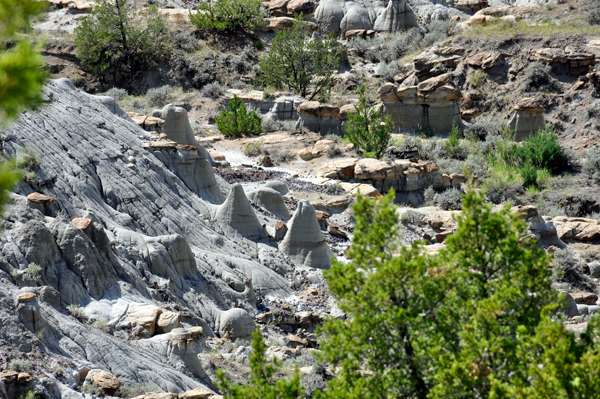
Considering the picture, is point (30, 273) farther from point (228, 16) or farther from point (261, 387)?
point (228, 16)

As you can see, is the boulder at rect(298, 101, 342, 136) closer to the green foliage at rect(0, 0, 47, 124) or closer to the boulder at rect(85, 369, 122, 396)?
the boulder at rect(85, 369, 122, 396)

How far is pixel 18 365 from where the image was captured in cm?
612

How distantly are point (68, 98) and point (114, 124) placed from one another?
1.11 metres

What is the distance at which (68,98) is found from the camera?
13.3 m

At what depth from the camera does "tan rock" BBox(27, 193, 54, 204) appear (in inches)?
Result: 371

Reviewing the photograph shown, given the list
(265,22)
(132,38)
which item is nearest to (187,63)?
(132,38)

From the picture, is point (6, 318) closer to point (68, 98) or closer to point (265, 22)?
point (68, 98)

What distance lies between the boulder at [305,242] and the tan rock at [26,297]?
696cm

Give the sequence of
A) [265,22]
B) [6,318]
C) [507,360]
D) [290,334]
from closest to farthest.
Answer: [507,360]
[6,318]
[290,334]
[265,22]

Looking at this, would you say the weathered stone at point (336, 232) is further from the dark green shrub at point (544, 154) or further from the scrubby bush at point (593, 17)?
the scrubby bush at point (593, 17)

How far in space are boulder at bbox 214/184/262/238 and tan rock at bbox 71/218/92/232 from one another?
4432mm

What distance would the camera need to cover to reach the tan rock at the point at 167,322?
8.30m

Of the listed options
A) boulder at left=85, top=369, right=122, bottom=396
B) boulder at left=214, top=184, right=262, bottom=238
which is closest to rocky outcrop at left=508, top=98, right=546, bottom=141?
boulder at left=214, top=184, right=262, bottom=238

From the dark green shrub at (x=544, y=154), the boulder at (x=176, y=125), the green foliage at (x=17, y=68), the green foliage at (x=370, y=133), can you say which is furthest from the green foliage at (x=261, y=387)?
the dark green shrub at (x=544, y=154)
